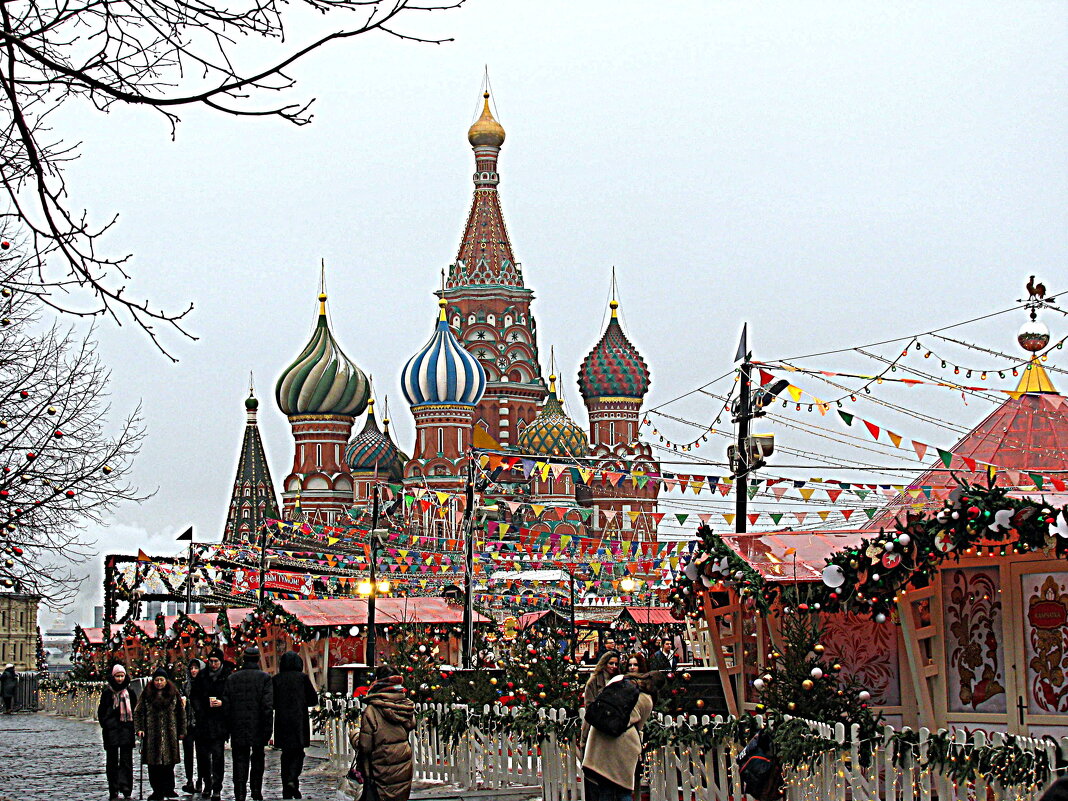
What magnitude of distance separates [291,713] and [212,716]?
1022 millimetres

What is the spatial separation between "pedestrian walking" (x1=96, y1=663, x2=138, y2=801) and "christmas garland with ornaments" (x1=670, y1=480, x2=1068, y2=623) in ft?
20.0

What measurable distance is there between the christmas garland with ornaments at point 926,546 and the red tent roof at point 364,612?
62.8 feet

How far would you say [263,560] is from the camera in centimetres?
3794

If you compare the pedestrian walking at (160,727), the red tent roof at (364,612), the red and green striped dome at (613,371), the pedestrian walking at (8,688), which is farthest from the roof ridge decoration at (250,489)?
the pedestrian walking at (160,727)

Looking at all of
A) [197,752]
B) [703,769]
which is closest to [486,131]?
[197,752]

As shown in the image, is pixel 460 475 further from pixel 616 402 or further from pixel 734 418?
pixel 734 418

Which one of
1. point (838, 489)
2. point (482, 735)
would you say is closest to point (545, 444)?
point (838, 489)

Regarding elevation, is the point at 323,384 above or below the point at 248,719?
above

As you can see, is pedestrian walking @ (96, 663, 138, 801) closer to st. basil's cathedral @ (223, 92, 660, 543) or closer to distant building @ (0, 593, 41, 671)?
distant building @ (0, 593, 41, 671)

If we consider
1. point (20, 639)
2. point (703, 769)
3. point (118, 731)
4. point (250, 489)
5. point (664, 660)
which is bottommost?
point (703, 769)

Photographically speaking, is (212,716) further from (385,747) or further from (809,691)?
(809,691)

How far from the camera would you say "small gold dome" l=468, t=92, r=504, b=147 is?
295 feet

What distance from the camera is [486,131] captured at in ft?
295

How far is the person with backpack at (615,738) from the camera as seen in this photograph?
408 inches
